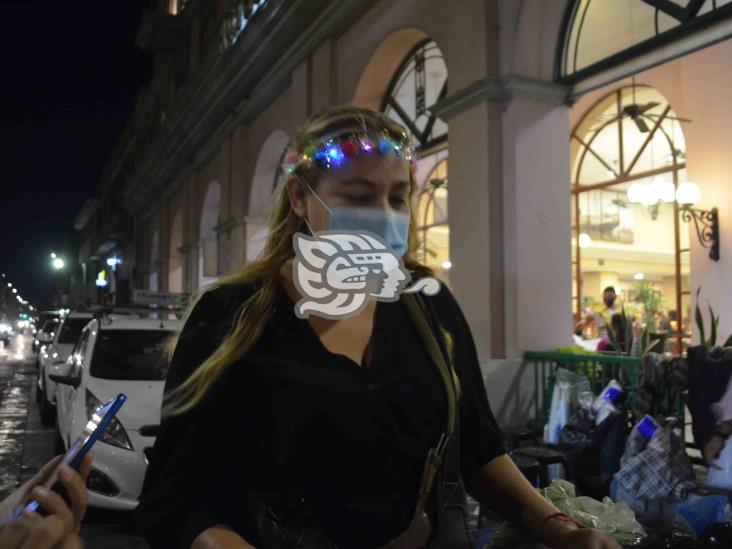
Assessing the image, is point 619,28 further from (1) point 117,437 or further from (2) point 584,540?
(2) point 584,540

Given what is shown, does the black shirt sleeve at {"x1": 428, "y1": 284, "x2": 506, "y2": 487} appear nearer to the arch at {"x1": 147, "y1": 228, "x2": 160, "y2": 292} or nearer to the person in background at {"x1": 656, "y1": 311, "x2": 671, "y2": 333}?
the person in background at {"x1": 656, "y1": 311, "x2": 671, "y2": 333}

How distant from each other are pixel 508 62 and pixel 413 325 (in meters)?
6.21

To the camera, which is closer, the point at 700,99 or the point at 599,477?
the point at 599,477

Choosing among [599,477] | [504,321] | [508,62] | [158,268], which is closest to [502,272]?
[504,321]

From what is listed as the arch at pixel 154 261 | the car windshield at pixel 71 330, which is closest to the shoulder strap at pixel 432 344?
the car windshield at pixel 71 330

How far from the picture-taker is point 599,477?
4.62 meters

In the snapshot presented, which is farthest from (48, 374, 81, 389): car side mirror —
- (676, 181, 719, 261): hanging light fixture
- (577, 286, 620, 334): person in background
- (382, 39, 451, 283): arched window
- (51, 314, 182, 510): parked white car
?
(676, 181, 719, 261): hanging light fixture

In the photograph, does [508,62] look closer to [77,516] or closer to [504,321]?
[504,321]

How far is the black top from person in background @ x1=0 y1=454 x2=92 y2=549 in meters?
0.27

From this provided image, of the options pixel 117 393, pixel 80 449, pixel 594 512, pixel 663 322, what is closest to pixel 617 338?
pixel 663 322

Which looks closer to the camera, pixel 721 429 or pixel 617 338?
pixel 721 429

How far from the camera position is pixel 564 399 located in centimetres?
564

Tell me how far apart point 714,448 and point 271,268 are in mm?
4140

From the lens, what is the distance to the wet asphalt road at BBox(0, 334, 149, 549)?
4883 millimetres
